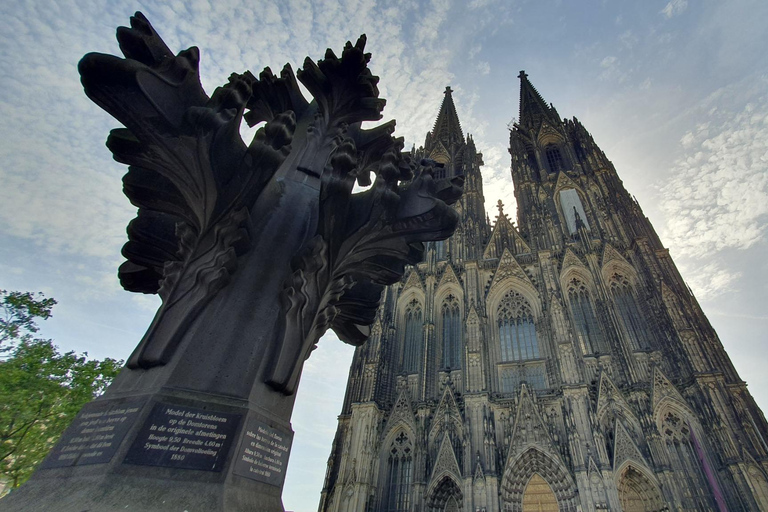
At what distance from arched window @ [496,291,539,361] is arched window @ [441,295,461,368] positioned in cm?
212

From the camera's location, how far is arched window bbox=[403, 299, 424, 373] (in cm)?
1995

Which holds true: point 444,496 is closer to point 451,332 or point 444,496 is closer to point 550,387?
point 550,387

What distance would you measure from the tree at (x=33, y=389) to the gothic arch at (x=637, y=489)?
1729cm

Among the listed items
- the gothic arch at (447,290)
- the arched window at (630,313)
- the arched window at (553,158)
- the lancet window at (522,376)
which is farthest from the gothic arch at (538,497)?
the arched window at (553,158)

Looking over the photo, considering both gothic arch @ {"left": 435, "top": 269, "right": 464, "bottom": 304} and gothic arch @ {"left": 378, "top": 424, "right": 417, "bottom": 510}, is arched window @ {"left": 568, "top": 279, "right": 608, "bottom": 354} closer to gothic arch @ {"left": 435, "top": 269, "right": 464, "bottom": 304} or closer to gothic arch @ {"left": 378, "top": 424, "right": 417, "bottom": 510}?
gothic arch @ {"left": 435, "top": 269, "right": 464, "bottom": 304}

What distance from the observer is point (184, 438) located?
258 centimetres

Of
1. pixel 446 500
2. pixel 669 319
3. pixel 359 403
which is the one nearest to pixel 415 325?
pixel 359 403

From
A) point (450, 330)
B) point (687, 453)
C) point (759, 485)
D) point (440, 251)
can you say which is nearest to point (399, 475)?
point (450, 330)

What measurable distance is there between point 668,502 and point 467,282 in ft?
38.7

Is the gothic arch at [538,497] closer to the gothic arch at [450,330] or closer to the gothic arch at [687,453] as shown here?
the gothic arch at [687,453]

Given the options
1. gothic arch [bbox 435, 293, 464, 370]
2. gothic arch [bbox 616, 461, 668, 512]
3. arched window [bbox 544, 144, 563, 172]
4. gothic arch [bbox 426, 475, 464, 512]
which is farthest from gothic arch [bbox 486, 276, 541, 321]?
arched window [bbox 544, 144, 563, 172]

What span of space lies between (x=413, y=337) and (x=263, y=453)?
1863 centimetres

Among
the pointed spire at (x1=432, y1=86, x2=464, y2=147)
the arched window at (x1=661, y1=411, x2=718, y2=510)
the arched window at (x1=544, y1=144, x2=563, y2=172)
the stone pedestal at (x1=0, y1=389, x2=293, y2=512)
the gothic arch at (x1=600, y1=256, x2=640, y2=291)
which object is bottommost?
the stone pedestal at (x1=0, y1=389, x2=293, y2=512)

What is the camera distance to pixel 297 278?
346 cm
